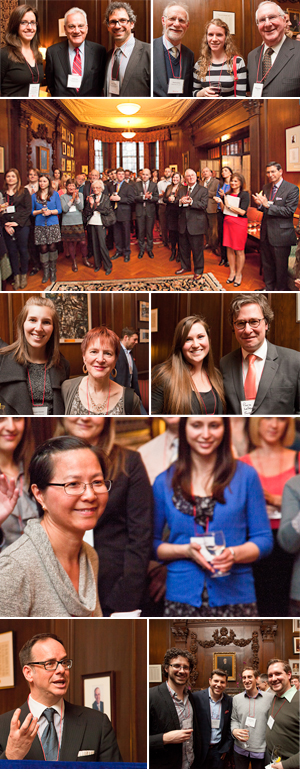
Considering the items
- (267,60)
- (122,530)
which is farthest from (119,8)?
(122,530)

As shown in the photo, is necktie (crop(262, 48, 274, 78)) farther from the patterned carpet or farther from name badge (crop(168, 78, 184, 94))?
the patterned carpet

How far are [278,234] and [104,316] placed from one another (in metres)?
1.12

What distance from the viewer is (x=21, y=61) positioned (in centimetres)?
304

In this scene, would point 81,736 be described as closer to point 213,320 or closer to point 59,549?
point 59,549

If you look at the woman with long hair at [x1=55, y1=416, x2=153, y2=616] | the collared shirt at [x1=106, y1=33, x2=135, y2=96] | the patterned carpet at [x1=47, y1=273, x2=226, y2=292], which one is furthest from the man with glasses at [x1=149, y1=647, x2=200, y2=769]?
the collared shirt at [x1=106, y1=33, x2=135, y2=96]

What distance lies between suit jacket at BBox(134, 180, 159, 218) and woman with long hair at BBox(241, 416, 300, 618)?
1.36 meters

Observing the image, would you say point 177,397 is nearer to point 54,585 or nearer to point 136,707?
point 54,585

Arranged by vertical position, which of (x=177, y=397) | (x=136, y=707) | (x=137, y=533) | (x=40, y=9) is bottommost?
(x=136, y=707)

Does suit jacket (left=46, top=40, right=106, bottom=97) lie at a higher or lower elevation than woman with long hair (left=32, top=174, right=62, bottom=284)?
higher

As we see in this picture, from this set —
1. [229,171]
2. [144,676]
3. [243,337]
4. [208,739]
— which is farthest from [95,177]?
[208,739]

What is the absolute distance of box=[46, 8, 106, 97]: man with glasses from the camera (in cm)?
302

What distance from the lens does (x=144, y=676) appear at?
2951mm

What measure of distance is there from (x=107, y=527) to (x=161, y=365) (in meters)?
0.98

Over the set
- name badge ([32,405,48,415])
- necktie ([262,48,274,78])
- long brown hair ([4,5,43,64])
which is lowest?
→ name badge ([32,405,48,415])
